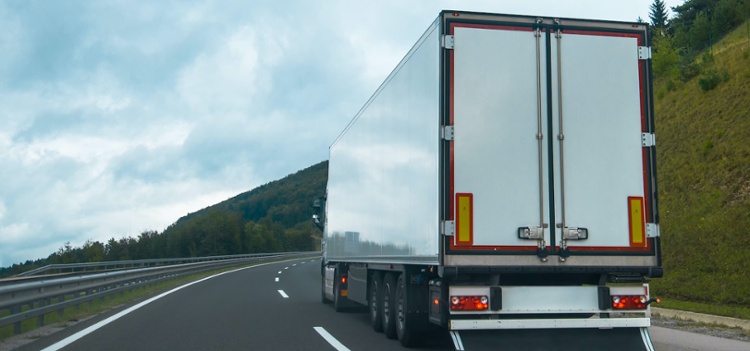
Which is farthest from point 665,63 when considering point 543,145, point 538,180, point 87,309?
point 538,180

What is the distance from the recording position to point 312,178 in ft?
465

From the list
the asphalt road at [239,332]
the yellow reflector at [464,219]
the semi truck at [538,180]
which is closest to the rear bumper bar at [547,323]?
the semi truck at [538,180]

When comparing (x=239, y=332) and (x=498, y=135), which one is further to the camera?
(x=239, y=332)

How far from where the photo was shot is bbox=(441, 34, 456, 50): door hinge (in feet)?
25.6

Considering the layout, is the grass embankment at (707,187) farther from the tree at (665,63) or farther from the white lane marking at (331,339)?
the tree at (665,63)

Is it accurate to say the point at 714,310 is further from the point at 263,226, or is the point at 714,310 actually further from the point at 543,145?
the point at 263,226

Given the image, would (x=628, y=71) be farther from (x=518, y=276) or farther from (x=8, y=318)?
(x=8, y=318)

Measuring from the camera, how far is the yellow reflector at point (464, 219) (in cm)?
757

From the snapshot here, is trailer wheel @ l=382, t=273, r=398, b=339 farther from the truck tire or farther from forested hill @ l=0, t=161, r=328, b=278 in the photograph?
forested hill @ l=0, t=161, r=328, b=278

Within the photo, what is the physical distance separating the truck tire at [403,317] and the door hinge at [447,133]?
2.20m

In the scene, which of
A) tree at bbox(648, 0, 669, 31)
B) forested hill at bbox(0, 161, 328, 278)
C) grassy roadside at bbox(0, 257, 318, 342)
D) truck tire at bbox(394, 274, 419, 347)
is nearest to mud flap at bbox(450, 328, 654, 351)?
truck tire at bbox(394, 274, 419, 347)

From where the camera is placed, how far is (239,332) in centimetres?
1090

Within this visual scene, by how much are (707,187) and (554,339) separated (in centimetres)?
2210

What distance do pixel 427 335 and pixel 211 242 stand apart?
10912cm
